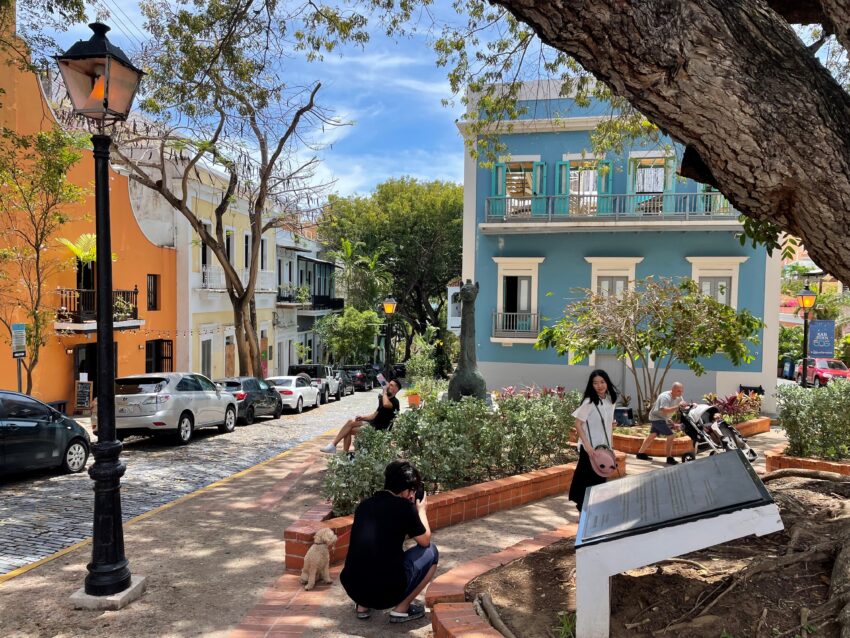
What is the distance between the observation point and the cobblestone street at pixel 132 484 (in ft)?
22.7

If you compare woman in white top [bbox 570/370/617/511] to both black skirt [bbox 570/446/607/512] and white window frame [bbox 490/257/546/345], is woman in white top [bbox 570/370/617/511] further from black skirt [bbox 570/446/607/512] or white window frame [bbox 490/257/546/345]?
white window frame [bbox 490/257/546/345]

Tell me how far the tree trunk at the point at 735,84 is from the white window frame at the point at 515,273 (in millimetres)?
17345

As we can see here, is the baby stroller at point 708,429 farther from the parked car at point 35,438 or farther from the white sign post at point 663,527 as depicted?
the parked car at point 35,438

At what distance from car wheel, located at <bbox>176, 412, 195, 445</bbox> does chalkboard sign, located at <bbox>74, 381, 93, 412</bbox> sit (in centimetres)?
574

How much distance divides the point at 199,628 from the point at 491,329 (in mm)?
17267

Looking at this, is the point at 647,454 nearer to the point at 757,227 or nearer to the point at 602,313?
the point at 602,313

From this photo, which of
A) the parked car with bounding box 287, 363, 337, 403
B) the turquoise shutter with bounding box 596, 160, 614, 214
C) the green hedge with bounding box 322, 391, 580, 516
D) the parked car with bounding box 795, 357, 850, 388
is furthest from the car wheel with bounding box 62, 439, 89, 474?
the parked car with bounding box 795, 357, 850, 388

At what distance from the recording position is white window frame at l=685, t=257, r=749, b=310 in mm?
19828

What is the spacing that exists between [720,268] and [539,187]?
575 centimetres

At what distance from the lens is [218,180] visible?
1035 inches

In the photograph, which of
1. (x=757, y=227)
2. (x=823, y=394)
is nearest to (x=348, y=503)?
(x=757, y=227)

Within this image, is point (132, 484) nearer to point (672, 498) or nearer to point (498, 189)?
point (672, 498)

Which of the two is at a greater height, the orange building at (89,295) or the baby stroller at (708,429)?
the orange building at (89,295)

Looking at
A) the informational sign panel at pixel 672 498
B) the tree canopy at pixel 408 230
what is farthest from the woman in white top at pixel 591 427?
the tree canopy at pixel 408 230
